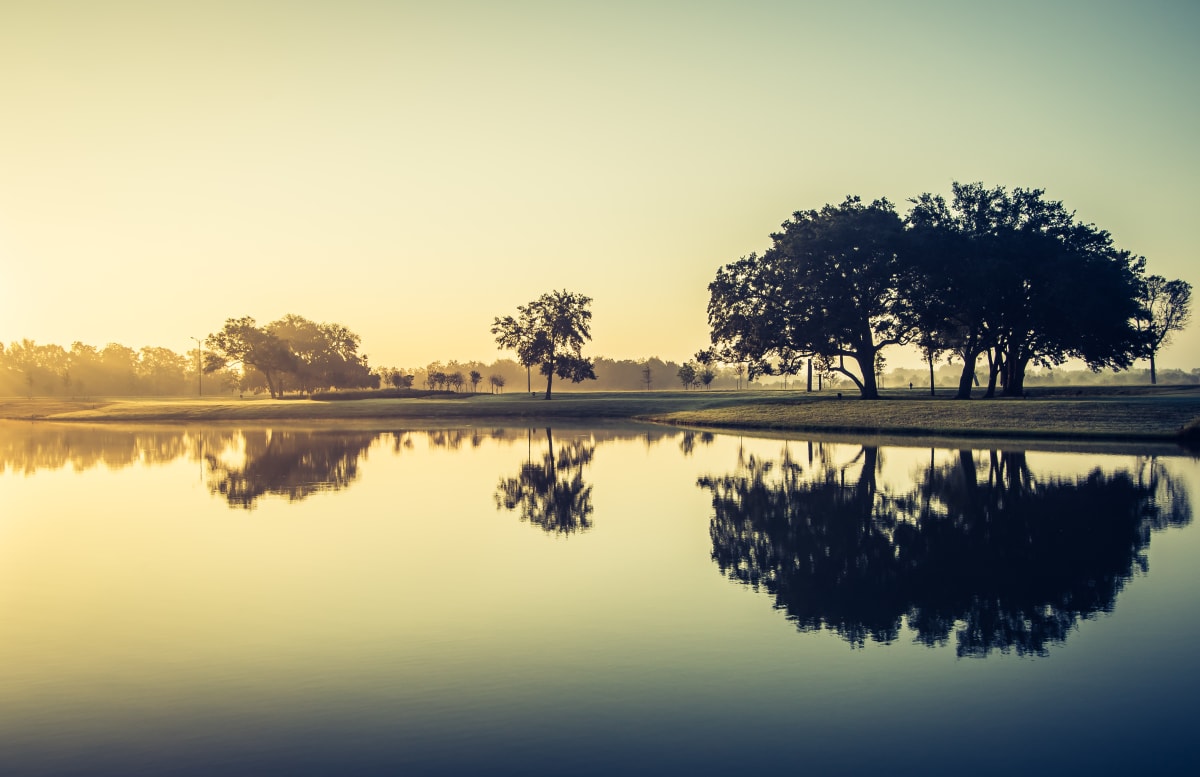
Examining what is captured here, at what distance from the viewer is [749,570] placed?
15.3 m

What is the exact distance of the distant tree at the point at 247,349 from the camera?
144 meters

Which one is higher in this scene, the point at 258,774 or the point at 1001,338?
the point at 1001,338

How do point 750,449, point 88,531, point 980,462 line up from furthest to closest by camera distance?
point 750,449, point 980,462, point 88,531

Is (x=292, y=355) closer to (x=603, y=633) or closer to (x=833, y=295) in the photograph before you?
(x=833, y=295)

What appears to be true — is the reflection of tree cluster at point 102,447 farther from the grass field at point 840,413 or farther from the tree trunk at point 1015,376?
the tree trunk at point 1015,376

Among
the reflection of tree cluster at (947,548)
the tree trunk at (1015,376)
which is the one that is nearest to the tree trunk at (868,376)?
the tree trunk at (1015,376)

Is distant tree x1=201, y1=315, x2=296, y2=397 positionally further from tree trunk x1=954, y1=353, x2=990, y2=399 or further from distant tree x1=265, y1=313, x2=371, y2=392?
tree trunk x1=954, y1=353, x2=990, y2=399

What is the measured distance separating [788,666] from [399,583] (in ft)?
23.2

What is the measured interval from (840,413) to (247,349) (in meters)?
111

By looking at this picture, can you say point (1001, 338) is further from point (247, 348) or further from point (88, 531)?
point (247, 348)

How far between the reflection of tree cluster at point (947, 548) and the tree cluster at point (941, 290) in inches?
1851

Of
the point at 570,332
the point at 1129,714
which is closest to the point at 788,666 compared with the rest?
the point at 1129,714

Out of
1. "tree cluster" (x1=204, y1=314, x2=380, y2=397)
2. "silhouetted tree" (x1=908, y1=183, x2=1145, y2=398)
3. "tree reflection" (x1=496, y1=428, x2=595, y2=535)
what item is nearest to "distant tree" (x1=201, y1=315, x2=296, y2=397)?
"tree cluster" (x1=204, y1=314, x2=380, y2=397)

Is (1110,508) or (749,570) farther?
(1110,508)
